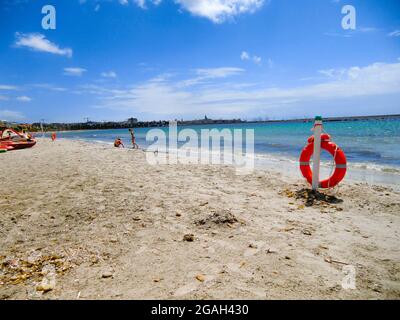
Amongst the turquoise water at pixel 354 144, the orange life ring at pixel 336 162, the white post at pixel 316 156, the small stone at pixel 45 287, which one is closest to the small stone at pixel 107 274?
the small stone at pixel 45 287

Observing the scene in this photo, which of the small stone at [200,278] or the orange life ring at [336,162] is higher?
the orange life ring at [336,162]

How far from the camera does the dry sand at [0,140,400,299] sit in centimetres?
225

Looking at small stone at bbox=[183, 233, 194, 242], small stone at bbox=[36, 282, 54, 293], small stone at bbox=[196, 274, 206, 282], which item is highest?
small stone at bbox=[183, 233, 194, 242]

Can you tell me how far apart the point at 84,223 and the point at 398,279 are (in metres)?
3.75

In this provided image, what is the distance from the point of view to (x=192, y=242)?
307cm

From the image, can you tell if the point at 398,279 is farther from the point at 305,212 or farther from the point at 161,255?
the point at 161,255

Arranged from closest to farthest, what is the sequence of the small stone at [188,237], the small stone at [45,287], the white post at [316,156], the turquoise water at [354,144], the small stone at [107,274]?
the small stone at [45,287], the small stone at [107,274], the small stone at [188,237], the white post at [316,156], the turquoise water at [354,144]

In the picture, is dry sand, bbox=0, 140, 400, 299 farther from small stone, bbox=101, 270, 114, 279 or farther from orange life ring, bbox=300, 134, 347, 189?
orange life ring, bbox=300, 134, 347, 189

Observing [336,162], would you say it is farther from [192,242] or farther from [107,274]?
[107,274]

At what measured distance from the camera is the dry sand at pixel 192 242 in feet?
7.37

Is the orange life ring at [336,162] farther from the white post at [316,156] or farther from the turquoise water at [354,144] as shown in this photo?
the turquoise water at [354,144]

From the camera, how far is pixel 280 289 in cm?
219

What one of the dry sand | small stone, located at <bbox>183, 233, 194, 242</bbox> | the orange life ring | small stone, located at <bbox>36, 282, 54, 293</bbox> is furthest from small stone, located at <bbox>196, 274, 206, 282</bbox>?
the orange life ring
